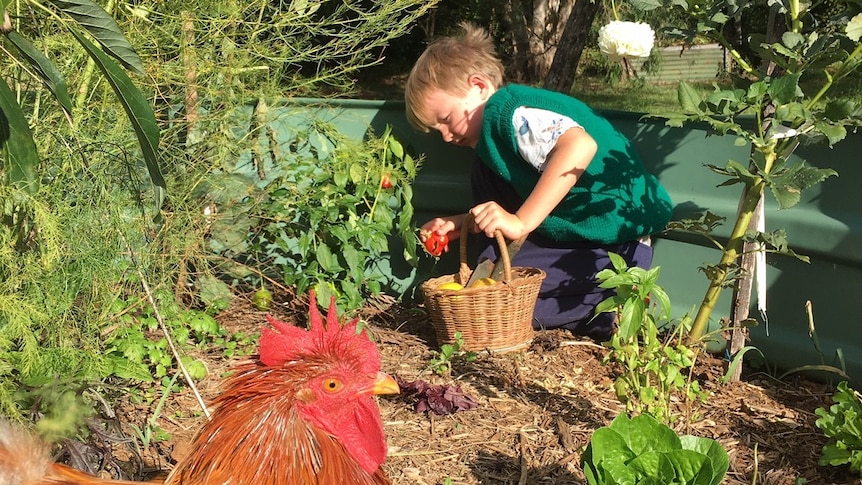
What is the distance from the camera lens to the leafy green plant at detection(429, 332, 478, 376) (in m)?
3.42

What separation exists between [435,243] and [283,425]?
2144 mm

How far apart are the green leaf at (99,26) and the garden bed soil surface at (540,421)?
4.04 ft

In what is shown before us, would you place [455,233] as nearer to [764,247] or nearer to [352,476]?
[764,247]

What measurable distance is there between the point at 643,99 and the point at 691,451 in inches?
290

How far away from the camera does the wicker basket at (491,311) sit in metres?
3.40

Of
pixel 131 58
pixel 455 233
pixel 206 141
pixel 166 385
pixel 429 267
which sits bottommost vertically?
pixel 166 385

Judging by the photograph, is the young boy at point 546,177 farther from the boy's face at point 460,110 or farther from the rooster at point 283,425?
the rooster at point 283,425

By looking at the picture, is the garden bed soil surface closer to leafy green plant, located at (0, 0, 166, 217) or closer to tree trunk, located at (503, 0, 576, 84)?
leafy green plant, located at (0, 0, 166, 217)

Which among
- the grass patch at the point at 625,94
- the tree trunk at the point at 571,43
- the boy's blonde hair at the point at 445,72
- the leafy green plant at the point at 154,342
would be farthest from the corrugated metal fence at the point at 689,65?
the leafy green plant at the point at 154,342

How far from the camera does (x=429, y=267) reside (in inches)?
172

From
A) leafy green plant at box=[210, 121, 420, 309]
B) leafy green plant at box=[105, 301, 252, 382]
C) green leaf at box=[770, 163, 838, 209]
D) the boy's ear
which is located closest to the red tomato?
leafy green plant at box=[210, 121, 420, 309]

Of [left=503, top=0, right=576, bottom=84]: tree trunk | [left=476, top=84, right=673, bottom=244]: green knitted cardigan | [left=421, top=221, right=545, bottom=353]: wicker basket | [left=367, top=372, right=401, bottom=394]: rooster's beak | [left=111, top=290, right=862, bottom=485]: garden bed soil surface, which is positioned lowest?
[left=111, top=290, right=862, bottom=485]: garden bed soil surface

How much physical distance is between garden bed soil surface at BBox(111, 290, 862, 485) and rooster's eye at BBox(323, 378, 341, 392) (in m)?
0.81

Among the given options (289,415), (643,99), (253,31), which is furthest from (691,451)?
(643,99)
